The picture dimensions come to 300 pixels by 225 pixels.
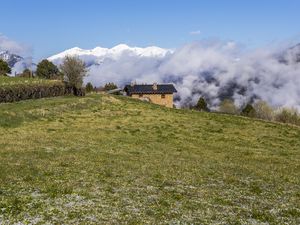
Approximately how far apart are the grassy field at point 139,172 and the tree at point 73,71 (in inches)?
1320

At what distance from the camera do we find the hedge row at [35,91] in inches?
2768

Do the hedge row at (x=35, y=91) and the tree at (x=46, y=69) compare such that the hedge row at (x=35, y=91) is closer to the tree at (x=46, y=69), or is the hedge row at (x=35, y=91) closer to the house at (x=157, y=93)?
the tree at (x=46, y=69)

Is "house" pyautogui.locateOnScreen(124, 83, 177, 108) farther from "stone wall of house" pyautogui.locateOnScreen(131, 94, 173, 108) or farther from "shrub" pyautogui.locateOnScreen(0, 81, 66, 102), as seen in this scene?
"shrub" pyautogui.locateOnScreen(0, 81, 66, 102)

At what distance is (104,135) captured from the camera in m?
50.8

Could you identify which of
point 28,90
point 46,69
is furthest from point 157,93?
point 28,90

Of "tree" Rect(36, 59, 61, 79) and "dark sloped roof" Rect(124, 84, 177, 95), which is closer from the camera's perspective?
"tree" Rect(36, 59, 61, 79)

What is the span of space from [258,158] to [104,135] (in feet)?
63.3

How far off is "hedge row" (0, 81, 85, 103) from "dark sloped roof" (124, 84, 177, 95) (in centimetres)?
5837

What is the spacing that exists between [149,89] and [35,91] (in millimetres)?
77022

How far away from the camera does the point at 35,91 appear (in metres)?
80.0

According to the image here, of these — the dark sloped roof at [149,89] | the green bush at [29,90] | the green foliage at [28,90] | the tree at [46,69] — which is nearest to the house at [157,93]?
the dark sloped roof at [149,89]

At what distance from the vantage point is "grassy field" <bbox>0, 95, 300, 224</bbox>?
770 inches

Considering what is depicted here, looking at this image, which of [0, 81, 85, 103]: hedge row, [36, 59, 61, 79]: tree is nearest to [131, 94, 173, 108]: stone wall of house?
[36, 59, 61, 79]: tree

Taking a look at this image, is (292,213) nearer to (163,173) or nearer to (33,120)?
(163,173)
